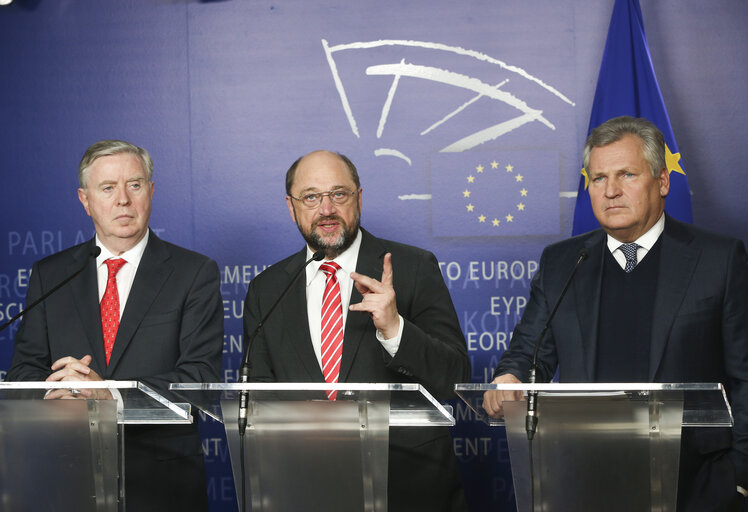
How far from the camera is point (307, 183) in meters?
3.73

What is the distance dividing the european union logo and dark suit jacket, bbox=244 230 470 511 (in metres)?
1.18

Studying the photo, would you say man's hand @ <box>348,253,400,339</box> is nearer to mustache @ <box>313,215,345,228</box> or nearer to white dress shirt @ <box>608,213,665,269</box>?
mustache @ <box>313,215,345,228</box>

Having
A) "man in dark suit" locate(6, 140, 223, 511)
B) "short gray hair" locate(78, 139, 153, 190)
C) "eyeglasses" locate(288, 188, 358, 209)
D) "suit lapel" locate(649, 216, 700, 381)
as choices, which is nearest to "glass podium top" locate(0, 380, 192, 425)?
"man in dark suit" locate(6, 140, 223, 511)

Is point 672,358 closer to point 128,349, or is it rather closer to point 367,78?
point 128,349

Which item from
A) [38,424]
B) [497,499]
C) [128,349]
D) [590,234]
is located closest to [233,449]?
[38,424]

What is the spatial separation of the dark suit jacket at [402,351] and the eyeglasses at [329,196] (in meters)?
0.19

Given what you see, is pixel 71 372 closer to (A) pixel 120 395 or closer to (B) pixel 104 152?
(A) pixel 120 395

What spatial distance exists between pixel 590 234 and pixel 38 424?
224 cm

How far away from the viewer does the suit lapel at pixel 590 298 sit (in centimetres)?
338

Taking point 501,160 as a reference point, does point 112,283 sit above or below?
below

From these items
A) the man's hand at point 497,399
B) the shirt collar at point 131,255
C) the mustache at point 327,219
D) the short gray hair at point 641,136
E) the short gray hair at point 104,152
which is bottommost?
the man's hand at point 497,399

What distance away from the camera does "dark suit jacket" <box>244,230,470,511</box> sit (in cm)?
329

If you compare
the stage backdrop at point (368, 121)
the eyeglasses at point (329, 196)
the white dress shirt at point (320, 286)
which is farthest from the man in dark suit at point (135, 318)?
the stage backdrop at point (368, 121)

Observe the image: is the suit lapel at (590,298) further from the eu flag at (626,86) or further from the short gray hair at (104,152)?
the short gray hair at (104,152)
